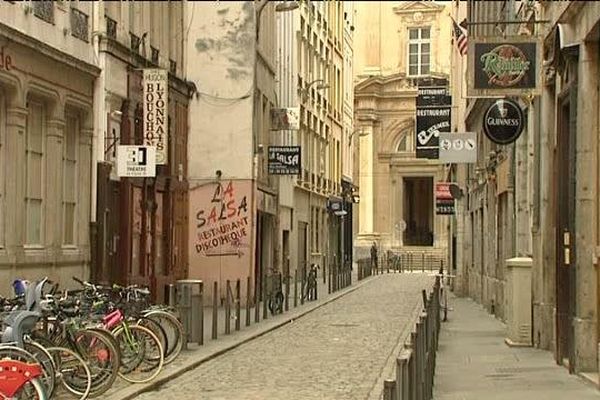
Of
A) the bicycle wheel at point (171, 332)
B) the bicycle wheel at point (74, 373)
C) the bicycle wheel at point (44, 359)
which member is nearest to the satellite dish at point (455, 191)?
the bicycle wheel at point (171, 332)

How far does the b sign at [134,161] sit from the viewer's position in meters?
21.4

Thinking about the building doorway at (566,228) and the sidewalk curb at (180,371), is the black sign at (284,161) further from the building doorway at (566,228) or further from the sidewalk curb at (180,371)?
the building doorway at (566,228)

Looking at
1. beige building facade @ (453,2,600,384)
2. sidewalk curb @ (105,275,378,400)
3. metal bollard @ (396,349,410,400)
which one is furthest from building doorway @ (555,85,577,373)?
metal bollard @ (396,349,410,400)

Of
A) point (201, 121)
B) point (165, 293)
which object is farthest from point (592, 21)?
point (201, 121)

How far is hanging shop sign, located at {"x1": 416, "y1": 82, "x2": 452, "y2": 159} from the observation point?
119 feet

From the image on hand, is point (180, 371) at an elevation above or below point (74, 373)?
below

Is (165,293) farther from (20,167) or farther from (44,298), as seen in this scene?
(44,298)

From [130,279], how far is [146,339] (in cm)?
1029

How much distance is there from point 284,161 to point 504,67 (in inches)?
717

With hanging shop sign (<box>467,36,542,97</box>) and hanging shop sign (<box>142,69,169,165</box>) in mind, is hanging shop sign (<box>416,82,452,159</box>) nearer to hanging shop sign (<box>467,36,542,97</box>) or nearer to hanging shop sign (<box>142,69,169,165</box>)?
hanging shop sign (<box>142,69,169,165</box>)

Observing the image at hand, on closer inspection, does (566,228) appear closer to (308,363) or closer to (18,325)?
(308,363)

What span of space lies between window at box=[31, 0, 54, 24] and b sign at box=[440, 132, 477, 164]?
1329 centimetres

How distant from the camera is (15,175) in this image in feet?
59.9

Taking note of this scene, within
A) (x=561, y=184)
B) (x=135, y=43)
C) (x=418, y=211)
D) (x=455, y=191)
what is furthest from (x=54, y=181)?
(x=418, y=211)
